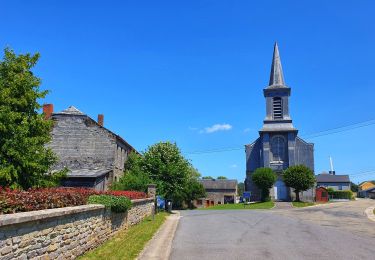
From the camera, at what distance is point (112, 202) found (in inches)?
529

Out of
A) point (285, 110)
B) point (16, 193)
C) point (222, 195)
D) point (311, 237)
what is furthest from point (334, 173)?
point (16, 193)

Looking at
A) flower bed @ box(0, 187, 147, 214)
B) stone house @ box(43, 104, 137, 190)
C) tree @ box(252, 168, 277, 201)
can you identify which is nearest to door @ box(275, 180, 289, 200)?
tree @ box(252, 168, 277, 201)

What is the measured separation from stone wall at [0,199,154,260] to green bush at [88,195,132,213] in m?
0.24

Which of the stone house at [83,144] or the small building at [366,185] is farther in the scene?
the small building at [366,185]

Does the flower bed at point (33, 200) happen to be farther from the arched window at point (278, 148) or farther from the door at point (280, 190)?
the arched window at point (278, 148)

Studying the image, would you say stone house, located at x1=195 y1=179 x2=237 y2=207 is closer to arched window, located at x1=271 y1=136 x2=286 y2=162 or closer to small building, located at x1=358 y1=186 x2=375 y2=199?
arched window, located at x1=271 y1=136 x2=286 y2=162

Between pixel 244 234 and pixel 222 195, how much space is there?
70779 millimetres

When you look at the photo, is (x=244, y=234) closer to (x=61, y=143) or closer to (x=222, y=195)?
(x=61, y=143)

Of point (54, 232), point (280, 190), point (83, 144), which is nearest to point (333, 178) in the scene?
point (280, 190)

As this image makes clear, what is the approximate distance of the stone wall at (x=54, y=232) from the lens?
6293mm

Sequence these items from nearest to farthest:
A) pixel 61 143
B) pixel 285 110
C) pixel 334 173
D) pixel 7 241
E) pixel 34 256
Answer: pixel 7 241, pixel 34 256, pixel 61 143, pixel 285 110, pixel 334 173

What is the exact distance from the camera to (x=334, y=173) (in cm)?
11344

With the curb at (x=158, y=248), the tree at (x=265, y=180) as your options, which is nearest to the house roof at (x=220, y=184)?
the tree at (x=265, y=180)

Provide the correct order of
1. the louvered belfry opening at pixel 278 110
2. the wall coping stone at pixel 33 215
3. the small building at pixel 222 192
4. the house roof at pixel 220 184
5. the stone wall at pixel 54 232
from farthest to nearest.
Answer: the house roof at pixel 220 184 < the small building at pixel 222 192 < the louvered belfry opening at pixel 278 110 < the stone wall at pixel 54 232 < the wall coping stone at pixel 33 215
